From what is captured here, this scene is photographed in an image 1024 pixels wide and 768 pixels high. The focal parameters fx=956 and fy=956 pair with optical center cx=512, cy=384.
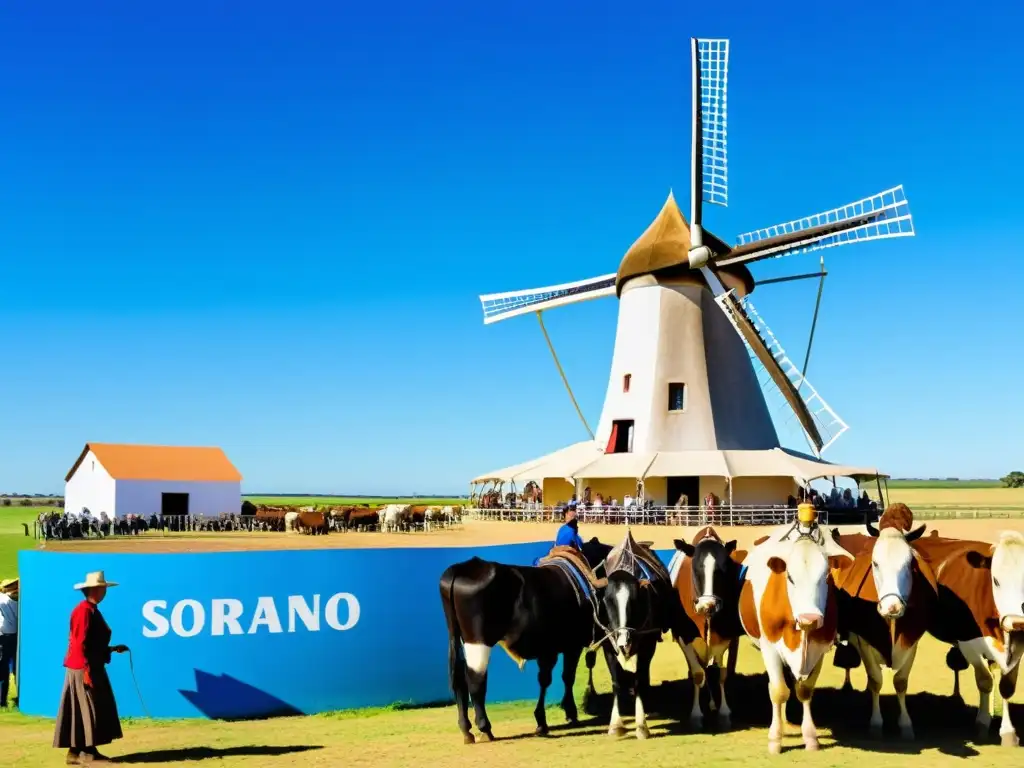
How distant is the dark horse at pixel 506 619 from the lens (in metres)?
9.39

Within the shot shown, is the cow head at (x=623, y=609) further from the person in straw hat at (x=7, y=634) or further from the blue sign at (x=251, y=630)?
the person in straw hat at (x=7, y=634)

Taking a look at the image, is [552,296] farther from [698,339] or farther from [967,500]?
[967,500]

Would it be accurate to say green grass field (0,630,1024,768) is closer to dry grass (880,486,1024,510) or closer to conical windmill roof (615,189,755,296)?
conical windmill roof (615,189,755,296)

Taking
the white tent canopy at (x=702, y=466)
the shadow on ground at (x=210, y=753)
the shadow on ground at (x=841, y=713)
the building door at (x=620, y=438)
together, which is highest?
the building door at (x=620, y=438)

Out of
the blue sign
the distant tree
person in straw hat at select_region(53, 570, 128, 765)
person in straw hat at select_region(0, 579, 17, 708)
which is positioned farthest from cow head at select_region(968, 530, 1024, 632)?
the distant tree

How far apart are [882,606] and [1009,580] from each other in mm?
1380

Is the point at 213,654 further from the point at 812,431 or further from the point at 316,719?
the point at 812,431

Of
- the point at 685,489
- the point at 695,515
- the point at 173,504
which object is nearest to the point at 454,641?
the point at 695,515

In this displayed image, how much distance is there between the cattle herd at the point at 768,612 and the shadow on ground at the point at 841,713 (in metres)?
0.22

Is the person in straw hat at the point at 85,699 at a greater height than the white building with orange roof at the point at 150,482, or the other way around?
the white building with orange roof at the point at 150,482

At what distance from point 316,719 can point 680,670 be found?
494cm

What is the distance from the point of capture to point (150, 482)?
47969 millimetres

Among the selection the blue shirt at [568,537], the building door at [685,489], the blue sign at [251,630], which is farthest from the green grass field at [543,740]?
the building door at [685,489]

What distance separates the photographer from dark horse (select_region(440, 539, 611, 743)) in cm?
939
